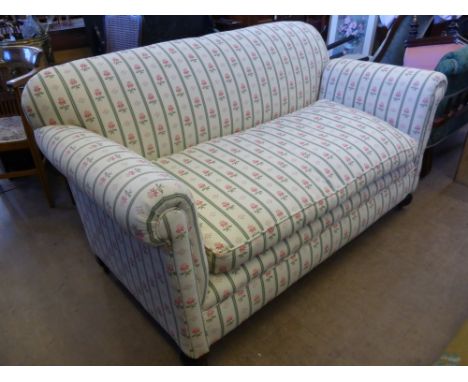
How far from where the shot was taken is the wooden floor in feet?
3.59

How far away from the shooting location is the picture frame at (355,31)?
2.56 metres

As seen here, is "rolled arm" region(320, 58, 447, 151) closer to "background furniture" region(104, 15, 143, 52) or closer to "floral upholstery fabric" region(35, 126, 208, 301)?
"floral upholstery fabric" region(35, 126, 208, 301)

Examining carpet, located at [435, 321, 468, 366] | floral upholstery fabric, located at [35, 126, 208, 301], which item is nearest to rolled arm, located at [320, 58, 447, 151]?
carpet, located at [435, 321, 468, 366]

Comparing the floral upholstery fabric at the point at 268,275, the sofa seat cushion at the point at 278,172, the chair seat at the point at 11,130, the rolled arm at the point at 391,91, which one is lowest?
the floral upholstery fabric at the point at 268,275

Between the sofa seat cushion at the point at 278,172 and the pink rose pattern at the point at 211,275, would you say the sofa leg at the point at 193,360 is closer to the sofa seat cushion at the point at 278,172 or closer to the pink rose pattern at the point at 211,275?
the pink rose pattern at the point at 211,275

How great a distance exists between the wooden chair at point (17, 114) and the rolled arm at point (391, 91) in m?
1.29

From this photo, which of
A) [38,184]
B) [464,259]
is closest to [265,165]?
[464,259]

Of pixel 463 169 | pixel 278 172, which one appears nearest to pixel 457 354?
pixel 278 172

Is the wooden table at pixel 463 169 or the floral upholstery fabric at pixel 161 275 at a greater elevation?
the floral upholstery fabric at pixel 161 275

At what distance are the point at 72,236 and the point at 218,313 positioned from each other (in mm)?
895

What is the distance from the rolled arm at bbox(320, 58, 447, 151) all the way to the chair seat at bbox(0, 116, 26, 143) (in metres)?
1.38

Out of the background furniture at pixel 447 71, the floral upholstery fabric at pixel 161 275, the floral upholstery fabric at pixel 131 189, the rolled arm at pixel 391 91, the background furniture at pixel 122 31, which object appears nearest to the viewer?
the floral upholstery fabric at pixel 131 189

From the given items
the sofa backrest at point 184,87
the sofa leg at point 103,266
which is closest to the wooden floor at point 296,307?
the sofa leg at point 103,266

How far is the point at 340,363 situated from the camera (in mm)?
1059
